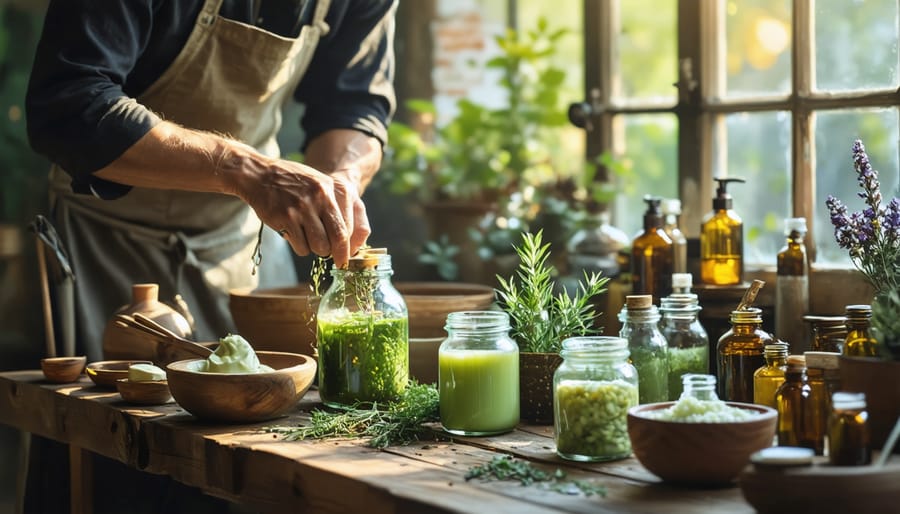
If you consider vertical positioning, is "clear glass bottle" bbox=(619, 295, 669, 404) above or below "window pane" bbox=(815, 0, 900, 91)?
below

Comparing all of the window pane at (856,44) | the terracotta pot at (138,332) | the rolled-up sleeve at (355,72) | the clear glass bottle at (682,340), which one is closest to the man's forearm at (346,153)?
the rolled-up sleeve at (355,72)

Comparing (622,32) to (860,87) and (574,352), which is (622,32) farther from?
(574,352)

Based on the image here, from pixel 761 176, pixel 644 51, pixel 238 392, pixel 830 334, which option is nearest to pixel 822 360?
pixel 830 334

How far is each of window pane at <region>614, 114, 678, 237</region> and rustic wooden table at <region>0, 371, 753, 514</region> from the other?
1.16 m

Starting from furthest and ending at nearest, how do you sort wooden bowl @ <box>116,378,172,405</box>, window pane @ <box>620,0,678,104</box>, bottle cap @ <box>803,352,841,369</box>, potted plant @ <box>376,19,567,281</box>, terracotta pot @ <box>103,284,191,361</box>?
potted plant @ <box>376,19,567,281</box>, window pane @ <box>620,0,678,104</box>, terracotta pot @ <box>103,284,191,361</box>, wooden bowl @ <box>116,378,172,405</box>, bottle cap @ <box>803,352,841,369</box>

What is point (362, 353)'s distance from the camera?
1.84 meters

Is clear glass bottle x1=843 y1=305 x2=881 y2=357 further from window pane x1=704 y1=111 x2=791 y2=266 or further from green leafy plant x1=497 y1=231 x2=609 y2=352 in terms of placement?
window pane x1=704 y1=111 x2=791 y2=266

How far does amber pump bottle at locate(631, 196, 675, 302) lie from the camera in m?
2.11

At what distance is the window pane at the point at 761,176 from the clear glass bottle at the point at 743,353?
79cm

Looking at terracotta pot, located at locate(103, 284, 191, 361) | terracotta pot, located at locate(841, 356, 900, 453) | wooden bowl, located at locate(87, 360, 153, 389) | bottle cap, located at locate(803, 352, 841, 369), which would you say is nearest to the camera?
terracotta pot, located at locate(841, 356, 900, 453)

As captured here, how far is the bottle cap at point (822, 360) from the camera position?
1521mm

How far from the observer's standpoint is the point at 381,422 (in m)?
1.72

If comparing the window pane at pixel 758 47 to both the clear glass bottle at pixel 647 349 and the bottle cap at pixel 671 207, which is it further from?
the clear glass bottle at pixel 647 349

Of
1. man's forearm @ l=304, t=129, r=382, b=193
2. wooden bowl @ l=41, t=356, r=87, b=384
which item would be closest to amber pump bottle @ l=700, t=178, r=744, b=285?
man's forearm @ l=304, t=129, r=382, b=193
